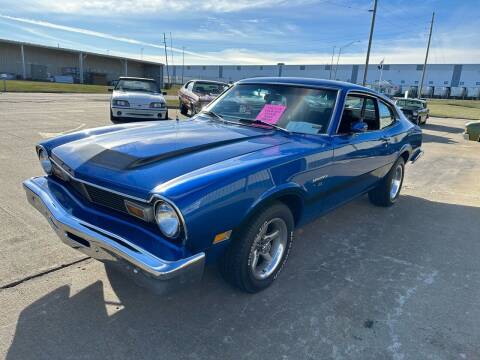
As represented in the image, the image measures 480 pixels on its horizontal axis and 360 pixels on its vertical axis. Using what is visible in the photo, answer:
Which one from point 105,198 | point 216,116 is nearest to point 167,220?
point 105,198

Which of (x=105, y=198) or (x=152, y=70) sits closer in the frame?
(x=105, y=198)

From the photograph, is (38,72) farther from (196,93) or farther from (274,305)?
(274,305)

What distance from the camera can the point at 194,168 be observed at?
2402 mm

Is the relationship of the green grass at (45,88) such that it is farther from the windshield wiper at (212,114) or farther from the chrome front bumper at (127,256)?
the chrome front bumper at (127,256)

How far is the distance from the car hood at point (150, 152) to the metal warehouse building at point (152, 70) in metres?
56.8

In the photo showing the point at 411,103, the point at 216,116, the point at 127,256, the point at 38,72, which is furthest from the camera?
the point at 38,72

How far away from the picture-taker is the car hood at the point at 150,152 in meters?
2.34

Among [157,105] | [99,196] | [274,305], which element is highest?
[157,105]

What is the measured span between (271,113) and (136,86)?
971 cm

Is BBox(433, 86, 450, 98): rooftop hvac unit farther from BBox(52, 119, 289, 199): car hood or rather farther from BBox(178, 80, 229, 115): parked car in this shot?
BBox(52, 119, 289, 199): car hood

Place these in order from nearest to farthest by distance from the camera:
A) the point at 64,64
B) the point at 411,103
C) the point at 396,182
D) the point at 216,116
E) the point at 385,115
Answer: the point at 216,116
the point at 385,115
the point at 396,182
the point at 411,103
the point at 64,64

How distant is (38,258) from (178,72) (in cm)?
12526

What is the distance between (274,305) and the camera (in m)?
2.78

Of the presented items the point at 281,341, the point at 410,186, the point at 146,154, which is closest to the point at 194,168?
the point at 146,154
